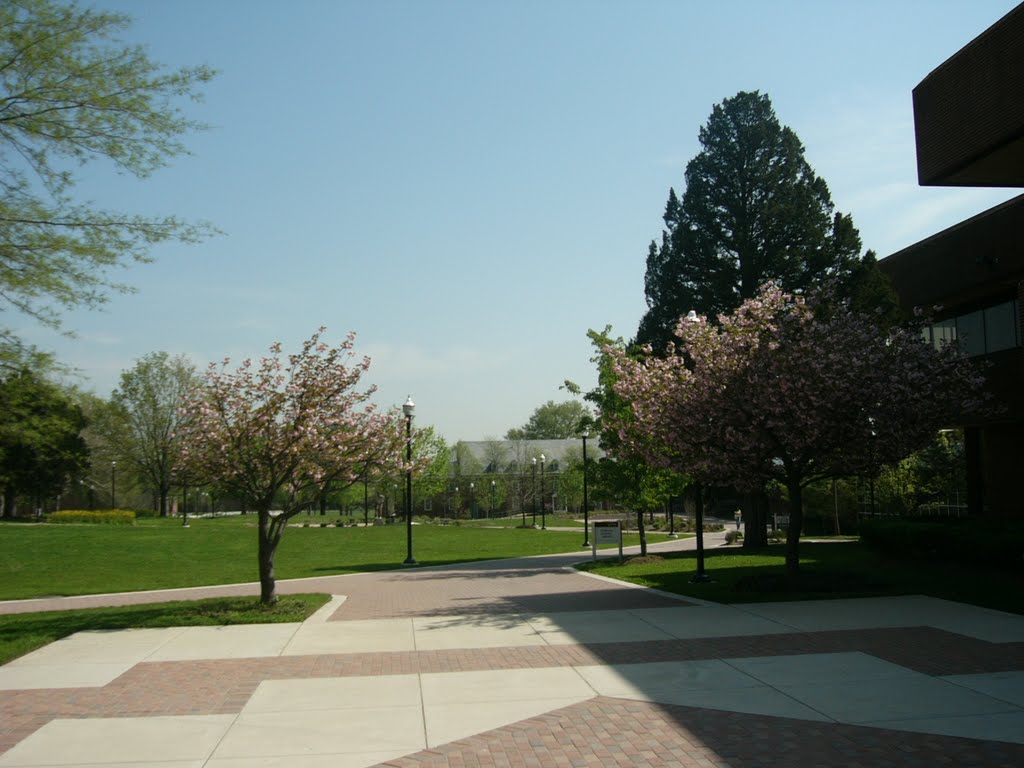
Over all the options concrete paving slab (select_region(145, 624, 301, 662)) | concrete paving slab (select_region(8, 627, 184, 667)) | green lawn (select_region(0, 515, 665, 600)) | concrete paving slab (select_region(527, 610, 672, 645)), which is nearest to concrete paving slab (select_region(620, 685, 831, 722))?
concrete paving slab (select_region(527, 610, 672, 645))

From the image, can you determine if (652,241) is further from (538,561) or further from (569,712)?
(569,712)

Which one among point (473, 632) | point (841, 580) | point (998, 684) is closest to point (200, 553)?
point (473, 632)

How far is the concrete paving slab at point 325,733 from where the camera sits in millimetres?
6945

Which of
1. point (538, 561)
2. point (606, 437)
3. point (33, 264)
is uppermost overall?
point (33, 264)

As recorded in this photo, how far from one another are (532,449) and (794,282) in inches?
2624

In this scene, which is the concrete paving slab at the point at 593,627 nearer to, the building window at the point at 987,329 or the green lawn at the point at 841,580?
the green lawn at the point at 841,580

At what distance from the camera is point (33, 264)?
1341cm

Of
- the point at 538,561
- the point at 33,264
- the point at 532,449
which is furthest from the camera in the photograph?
the point at 532,449

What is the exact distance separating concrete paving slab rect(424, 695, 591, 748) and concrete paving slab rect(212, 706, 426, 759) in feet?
0.41

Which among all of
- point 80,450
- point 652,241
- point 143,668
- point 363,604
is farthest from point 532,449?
point 143,668

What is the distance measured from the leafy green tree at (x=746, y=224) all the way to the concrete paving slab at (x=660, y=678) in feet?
71.8

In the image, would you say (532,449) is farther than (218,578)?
Yes

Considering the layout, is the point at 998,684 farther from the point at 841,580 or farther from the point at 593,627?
the point at 841,580

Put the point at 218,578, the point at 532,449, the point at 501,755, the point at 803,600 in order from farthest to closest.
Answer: the point at 532,449
the point at 218,578
the point at 803,600
the point at 501,755
